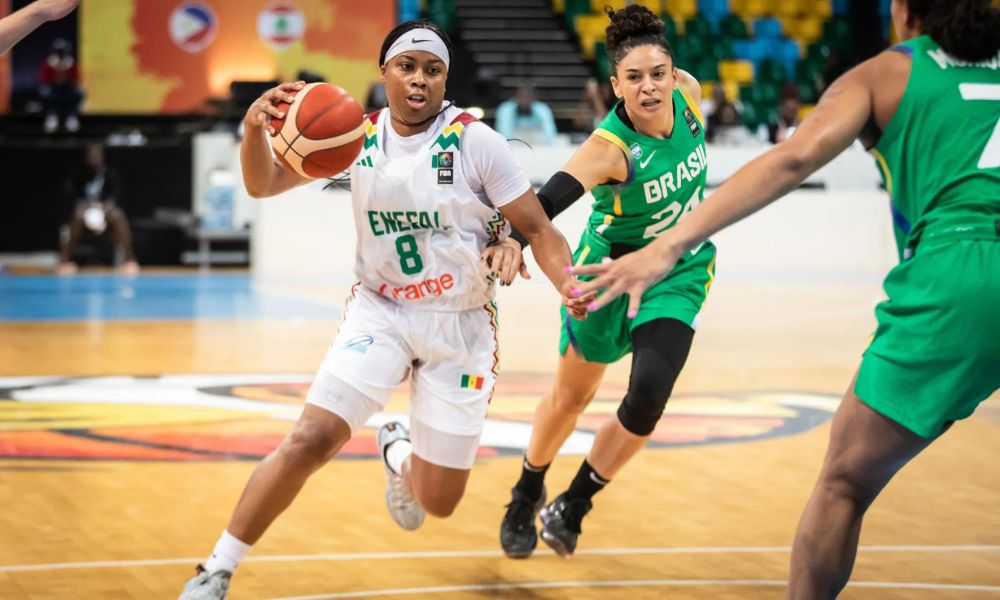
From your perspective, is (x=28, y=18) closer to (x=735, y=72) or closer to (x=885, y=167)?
(x=885, y=167)

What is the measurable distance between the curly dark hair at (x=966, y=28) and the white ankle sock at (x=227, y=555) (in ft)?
8.27

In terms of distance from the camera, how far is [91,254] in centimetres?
2106

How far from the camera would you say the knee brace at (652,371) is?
17.7 feet

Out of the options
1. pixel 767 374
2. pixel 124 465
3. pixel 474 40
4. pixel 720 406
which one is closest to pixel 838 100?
pixel 124 465

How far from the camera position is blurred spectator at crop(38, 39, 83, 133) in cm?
2183

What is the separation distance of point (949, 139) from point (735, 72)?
21144 millimetres

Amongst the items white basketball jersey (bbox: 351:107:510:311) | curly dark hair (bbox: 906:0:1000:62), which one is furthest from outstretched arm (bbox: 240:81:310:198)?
curly dark hair (bbox: 906:0:1000:62)

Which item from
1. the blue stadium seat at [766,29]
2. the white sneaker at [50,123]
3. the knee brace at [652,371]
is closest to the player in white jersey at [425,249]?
the knee brace at [652,371]

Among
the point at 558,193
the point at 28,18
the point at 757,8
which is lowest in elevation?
the point at 757,8

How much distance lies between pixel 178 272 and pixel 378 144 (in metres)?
16.0

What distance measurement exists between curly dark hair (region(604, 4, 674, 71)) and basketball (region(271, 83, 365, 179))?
1494mm

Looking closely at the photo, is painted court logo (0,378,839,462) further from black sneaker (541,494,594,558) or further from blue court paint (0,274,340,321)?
blue court paint (0,274,340,321)

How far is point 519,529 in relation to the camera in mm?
5582

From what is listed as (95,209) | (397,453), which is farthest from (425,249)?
(95,209)
